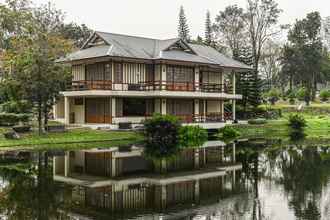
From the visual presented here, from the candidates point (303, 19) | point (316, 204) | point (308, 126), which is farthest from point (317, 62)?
point (316, 204)

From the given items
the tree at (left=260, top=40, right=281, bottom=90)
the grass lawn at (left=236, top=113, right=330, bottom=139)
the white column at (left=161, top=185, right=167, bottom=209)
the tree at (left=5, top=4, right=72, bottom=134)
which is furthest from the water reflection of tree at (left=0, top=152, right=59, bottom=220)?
the tree at (left=260, top=40, right=281, bottom=90)

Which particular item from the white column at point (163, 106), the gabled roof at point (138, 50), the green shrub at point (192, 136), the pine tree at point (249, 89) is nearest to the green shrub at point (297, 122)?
the pine tree at point (249, 89)

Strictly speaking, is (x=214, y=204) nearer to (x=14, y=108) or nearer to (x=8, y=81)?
(x=8, y=81)

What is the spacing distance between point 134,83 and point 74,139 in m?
9.72

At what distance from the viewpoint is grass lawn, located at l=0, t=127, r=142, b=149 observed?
93.6ft

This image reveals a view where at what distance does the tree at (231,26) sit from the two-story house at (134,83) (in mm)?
21572

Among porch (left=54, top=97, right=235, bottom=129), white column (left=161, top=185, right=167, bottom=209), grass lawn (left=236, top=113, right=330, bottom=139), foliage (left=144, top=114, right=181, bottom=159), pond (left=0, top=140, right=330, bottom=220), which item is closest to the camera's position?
pond (left=0, top=140, right=330, bottom=220)

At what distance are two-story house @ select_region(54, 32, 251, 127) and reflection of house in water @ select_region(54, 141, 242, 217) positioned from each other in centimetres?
1162

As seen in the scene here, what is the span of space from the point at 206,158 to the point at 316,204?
446 inches

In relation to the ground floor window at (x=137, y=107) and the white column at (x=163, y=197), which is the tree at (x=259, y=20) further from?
the white column at (x=163, y=197)

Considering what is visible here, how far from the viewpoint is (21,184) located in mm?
16047

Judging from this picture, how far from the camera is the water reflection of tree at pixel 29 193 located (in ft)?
39.4

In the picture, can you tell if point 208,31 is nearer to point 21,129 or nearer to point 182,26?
point 182,26

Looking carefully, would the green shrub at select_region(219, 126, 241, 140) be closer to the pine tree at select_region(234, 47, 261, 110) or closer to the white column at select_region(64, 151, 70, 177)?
the pine tree at select_region(234, 47, 261, 110)
